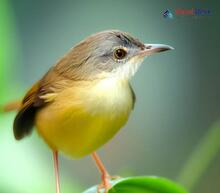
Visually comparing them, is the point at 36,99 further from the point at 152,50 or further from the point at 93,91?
the point at 152,50

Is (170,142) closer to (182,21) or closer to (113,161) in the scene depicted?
(113,161)

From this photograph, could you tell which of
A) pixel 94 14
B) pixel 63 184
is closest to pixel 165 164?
pixel 63 184

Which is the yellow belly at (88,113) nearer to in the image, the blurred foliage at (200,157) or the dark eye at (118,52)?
the dark eye at (118,52)

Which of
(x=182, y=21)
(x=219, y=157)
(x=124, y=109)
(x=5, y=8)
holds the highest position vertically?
(x=5, y=8)

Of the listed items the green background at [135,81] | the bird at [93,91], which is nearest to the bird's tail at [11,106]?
the green background at [135,81]

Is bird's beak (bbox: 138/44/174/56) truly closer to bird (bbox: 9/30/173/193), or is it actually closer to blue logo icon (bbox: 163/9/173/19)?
bird (bbox: 9/30/173/193)

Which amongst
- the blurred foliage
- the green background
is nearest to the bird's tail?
the green background
